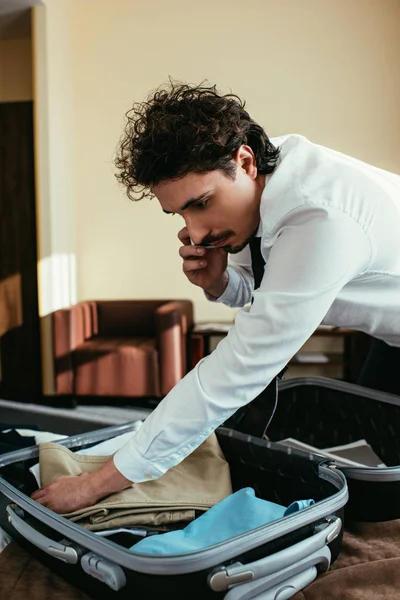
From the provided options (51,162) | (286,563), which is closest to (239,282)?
(286,563)

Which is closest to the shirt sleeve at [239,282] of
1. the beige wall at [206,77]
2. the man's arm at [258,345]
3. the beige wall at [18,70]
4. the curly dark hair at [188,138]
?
the curly dark hair at [188,138]

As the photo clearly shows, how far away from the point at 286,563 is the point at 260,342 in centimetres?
33

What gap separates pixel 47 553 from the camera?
0.93 meters

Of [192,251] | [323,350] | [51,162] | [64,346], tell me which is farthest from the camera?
[323,350]

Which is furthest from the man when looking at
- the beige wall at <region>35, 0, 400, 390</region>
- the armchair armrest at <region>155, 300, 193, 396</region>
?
the beige wall at <region>35, 0, 400, 390</region>

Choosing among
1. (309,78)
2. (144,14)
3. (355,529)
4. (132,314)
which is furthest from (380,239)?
(144,14)

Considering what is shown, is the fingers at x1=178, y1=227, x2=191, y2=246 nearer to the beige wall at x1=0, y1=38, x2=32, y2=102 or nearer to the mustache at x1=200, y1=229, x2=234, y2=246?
the mustache at x1=200, y1=229, x2=234, y2=246

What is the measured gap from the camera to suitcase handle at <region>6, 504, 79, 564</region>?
2.80 ft

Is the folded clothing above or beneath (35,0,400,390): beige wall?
beneath

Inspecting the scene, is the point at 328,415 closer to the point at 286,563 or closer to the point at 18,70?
the point at 286,563

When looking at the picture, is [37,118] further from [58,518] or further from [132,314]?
[58,518]

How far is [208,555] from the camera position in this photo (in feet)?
2.55

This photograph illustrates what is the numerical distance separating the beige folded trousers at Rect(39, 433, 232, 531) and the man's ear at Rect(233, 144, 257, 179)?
546 millimetres

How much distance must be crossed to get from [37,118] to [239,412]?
11.0 ft
